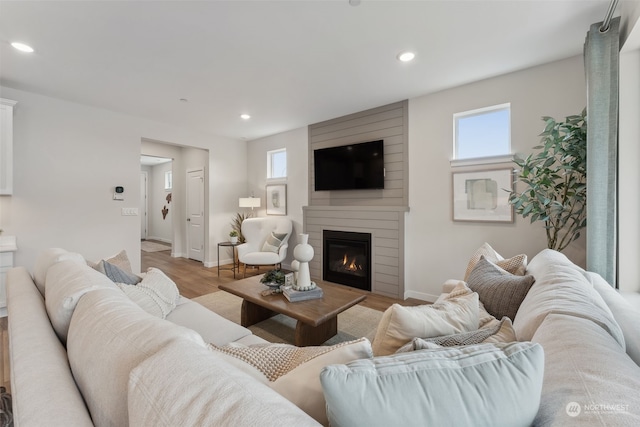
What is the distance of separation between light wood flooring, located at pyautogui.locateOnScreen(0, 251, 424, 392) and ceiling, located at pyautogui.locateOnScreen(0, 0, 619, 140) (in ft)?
7.31

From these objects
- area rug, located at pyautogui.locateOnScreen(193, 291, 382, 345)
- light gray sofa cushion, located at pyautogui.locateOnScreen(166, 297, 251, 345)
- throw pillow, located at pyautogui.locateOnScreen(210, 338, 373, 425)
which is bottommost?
area rug, located at pyautogui.locateOnScreen(193, 291, 382, 345)

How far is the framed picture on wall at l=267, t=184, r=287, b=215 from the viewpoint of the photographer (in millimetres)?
5027

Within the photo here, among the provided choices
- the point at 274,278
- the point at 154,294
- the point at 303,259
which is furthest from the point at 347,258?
the point at 154,294

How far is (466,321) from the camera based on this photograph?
1.01 meters

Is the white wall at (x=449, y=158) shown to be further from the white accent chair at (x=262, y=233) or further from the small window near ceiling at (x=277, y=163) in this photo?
the small window near ceiling at (x=277, y=163)

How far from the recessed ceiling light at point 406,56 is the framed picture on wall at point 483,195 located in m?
1.38

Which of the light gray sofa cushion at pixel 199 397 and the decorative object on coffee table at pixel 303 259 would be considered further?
the decorative object on coffee table at pixel 303 259

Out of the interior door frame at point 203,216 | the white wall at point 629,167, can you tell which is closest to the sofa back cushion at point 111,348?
the white wall at point 629,167

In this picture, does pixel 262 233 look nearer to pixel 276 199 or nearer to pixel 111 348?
pixel 276 199

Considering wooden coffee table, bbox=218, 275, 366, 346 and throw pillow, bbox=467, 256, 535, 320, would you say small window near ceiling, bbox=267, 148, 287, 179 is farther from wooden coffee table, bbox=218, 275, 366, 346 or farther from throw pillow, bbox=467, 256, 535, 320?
throw pillow, bbox=467, 256, 535, 320

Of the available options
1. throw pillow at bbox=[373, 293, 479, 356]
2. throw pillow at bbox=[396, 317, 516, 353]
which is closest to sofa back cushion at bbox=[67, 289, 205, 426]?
throw pillow at bbox=[373, 293, 479, 356]

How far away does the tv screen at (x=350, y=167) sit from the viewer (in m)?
3.73

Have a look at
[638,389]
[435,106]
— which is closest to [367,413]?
[638,389]

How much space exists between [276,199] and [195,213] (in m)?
1.98
